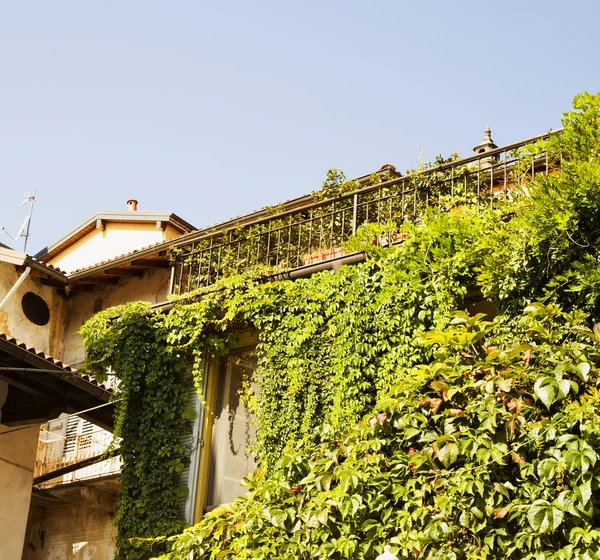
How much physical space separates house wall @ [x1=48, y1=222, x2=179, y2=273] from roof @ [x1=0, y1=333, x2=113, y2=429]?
6.11m

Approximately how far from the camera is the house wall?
1830 centimetres

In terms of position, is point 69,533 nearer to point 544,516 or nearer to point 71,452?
point 71,452

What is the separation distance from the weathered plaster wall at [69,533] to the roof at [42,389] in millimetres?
1883

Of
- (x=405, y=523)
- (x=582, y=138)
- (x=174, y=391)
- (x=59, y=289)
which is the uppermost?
(x=59, y=289)

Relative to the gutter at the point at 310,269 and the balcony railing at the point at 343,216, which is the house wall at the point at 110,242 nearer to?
the balcony railing at the point at 343,216

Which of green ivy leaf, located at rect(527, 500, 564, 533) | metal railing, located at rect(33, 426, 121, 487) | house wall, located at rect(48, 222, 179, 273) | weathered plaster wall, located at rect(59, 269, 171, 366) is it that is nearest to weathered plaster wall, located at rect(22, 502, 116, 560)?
metal railing, located at rect(33, 426, 121, 487)

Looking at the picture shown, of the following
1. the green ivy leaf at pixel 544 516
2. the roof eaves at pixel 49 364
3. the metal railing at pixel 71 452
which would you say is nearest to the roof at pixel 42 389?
the roof eaves at pixel 49 364

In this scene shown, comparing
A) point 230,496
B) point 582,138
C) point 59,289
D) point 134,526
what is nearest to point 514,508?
point 582,138

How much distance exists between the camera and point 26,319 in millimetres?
15398

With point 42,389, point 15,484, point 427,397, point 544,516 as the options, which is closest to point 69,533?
point 15,484

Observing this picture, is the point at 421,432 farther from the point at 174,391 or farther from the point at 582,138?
the point at 174,391

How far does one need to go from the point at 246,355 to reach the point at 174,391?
94 centimetres

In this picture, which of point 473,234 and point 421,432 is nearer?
point 421,432

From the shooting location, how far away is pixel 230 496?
10.5 metres
